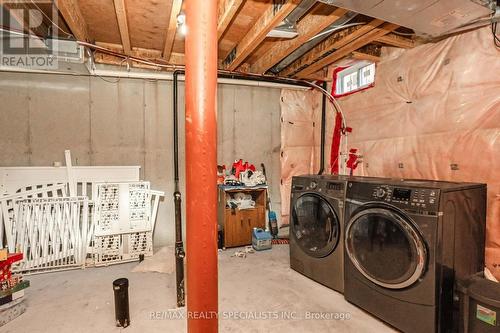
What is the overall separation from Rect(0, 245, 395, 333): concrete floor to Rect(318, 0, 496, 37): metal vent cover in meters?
2.18

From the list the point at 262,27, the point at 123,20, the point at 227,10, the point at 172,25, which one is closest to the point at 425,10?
the point at 262,27

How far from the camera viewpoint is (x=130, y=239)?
10.1 feet

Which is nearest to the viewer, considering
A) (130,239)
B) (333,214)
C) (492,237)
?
(492,237)

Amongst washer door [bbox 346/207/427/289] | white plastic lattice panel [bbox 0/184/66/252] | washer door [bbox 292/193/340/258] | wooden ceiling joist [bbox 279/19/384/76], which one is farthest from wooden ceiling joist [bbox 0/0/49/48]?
washer door [bbox 346/207/427/289]

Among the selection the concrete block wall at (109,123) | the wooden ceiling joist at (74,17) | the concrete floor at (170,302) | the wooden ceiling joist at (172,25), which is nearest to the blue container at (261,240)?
the concrete floor at (170,302)

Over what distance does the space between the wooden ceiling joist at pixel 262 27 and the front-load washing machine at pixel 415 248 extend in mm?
1466

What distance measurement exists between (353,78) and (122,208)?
330cm

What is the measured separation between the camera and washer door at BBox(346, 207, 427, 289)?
1685mm

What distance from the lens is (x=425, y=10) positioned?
5.57 feet

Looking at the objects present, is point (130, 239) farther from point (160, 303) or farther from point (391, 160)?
point (391, 160)

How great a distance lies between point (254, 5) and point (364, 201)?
187 cm

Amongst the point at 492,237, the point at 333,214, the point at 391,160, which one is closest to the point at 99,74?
the point at 333,214

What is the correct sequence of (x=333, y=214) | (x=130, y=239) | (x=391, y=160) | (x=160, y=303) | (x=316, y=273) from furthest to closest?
(x=130, y=239), (x=391, y=160), (x=316, y=273), (x=333, y=214), (x=160, y=303)

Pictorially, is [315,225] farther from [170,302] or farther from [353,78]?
[353,78]
